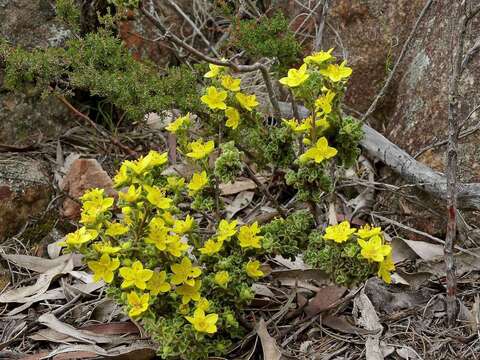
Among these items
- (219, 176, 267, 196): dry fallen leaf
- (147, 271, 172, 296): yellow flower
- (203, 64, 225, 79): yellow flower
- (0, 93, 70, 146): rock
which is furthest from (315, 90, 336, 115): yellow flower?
(0, 93, 70, 146): rock

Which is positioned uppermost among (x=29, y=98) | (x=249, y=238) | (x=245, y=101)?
(x=245, y=101)

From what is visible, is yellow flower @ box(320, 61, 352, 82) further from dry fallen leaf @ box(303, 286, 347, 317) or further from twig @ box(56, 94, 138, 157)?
twig @ box(56, 94, 138, 157)

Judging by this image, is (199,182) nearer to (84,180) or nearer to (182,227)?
(182,227)

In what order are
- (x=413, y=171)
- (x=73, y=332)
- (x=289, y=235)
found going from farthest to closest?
(x=413, y=171) → (x=73, y=332) → (x=289, y=235)

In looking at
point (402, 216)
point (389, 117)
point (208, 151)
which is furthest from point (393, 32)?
point (208, 151)

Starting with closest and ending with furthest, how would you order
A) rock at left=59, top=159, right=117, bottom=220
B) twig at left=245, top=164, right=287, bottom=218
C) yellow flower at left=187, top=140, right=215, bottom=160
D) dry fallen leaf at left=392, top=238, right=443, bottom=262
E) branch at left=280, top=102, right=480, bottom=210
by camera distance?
1. yellow flower at left=187, top=140, right=215, bottom=160
2. twig at left=245, top=164, right=287, bottom=218
3. branch at left=280, top=102, right=480, bottom=210
4. dry fallen leaf at left=392, top=238, right=443, bottom=262
5. rock at left=59, top=159, right=117, bottom=220

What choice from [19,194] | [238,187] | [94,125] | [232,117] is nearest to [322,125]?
[232,117]

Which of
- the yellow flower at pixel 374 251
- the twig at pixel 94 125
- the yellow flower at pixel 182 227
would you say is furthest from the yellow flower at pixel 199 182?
the twig at pixel 94 125
